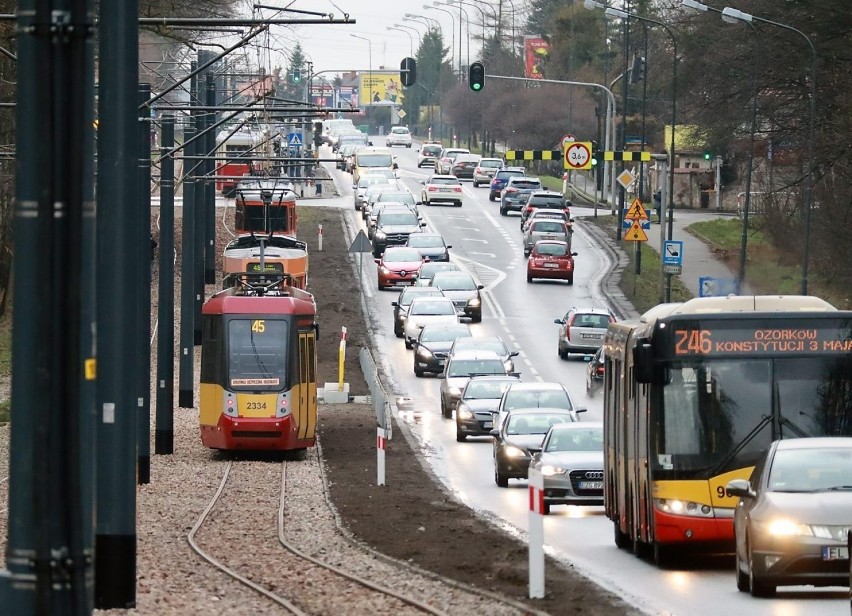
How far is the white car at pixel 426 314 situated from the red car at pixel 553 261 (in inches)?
497

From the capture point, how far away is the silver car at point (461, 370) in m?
41.0

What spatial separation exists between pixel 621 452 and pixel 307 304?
1500 cm

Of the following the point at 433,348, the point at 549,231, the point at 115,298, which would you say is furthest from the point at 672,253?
the point at 115,298

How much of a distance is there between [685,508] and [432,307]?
118ft

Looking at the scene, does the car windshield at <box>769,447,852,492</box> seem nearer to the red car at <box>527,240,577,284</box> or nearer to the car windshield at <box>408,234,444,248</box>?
the red car at <box>527,240,577,284</box>

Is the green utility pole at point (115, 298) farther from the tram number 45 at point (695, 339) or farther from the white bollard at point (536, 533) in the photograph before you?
the tram number 45 at point (695, 339)

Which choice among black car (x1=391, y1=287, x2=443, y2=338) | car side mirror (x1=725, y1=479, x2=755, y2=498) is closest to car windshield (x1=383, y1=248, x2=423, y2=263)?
black car (x1=391, y1=287, x2=443, y2=338)

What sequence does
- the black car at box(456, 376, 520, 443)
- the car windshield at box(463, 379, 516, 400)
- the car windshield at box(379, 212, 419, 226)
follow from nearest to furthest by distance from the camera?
the black car at box(456, 376, 520, 443) < the car windshield at box(463, 379, 516, 400) < the car windshield at box(379, 212, 419, 226)

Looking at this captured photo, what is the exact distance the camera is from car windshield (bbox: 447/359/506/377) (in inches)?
1647

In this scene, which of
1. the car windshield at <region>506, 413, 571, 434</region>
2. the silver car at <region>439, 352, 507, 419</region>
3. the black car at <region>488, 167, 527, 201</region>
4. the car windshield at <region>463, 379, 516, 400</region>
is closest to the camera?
the car windshield at <region>506, 413, 571, 434</region>

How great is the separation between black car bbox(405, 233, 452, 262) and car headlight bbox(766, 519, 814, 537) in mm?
51811

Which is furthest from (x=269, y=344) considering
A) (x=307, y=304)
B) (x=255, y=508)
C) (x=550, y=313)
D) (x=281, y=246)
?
(x=550, y=313)

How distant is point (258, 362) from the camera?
108 feet

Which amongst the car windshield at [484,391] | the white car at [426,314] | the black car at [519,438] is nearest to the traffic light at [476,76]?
the white car at [426,314]
